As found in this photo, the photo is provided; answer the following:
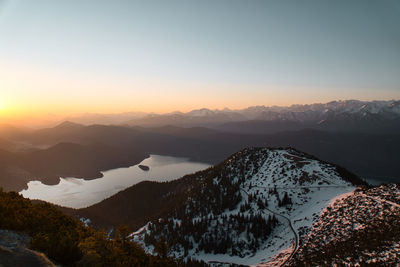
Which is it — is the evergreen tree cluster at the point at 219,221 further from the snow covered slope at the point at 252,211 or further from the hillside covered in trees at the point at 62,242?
the hillside covered in trees at the point at 62,242

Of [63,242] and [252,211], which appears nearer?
[63,242]

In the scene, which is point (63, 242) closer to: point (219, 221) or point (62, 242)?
point (62, 242)

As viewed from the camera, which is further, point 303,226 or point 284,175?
point 284,175

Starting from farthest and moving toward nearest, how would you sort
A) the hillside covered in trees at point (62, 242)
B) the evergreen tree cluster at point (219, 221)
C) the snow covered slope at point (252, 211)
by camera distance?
the evergreen tree cluster at point (219, 221) < the snow covered slope at point (252, 211) < the hillside covered in trees at point (62, 242)

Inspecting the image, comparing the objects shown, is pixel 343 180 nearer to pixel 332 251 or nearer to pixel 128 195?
pixel 332 251

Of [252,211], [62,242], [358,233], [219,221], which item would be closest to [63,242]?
[62,242]

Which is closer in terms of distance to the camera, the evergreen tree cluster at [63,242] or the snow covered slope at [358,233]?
the evergreen tree cluster at [63,242]

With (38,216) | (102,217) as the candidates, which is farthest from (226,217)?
(102,217)

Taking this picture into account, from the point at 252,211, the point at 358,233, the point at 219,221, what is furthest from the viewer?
the point at 219,221

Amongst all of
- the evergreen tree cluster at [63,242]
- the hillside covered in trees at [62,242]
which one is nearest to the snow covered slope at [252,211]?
the evergreen tree cluster at [63,242]
